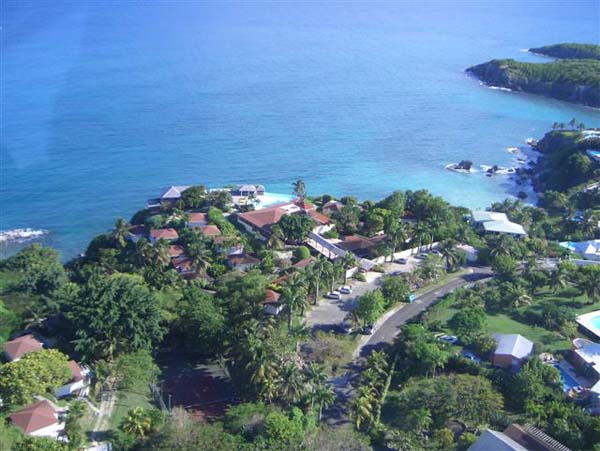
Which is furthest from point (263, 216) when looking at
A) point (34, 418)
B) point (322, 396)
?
point (34, 418)

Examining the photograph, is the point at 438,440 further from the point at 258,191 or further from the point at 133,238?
the point at 258,191

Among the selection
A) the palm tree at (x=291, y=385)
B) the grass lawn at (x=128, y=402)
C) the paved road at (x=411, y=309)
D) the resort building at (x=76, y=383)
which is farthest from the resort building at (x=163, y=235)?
the palm tree at (x=291, y=385)

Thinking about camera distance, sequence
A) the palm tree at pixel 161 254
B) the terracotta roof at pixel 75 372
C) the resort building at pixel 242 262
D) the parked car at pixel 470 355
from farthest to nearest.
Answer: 1. the resort building at pixel 242 262
2. the palm tree at pixel 161 254
3. the parked car at pixel 470 355
4. the terracotta roof at pixel 75 372

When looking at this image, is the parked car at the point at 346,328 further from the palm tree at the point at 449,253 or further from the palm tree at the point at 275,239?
the palm tree at the point at 449,253

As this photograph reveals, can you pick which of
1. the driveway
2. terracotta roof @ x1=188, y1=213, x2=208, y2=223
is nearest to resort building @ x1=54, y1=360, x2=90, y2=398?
the driveway

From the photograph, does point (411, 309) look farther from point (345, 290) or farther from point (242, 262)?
point (242, 262)

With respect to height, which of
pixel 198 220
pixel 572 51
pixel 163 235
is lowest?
pixel 163 235

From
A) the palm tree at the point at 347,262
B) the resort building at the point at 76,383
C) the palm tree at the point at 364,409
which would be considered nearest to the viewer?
the palm tree at the point at 364,409

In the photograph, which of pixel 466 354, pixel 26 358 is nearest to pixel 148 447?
pixel 26 358
